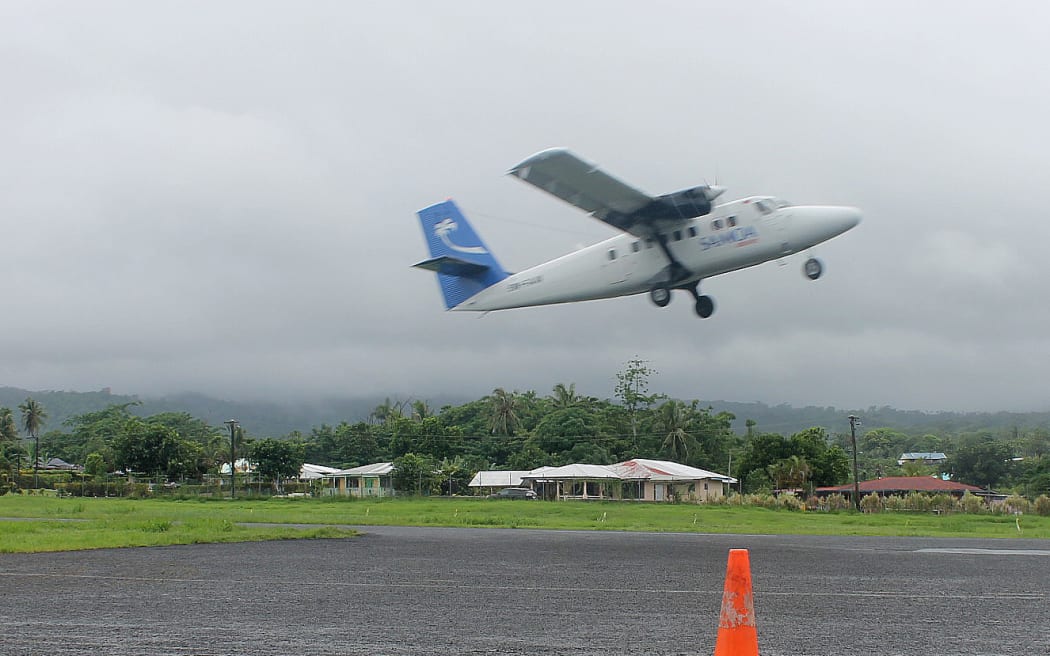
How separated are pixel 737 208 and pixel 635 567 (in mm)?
10930

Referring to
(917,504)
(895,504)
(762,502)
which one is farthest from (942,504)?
(762,502)

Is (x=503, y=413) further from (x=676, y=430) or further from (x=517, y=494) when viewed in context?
(x=517, y=494)

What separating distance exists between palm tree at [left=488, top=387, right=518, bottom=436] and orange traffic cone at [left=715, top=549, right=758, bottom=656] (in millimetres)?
112306

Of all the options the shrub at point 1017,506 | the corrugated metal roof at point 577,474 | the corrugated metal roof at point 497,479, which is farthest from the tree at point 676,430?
the shrub at point 1017,506

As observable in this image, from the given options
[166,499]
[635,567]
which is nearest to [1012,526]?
[635,567]

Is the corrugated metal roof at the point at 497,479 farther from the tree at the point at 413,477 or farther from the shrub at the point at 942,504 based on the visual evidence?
the shrub at the point at 942,504

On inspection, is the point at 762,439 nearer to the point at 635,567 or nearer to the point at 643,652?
the point at 635,567

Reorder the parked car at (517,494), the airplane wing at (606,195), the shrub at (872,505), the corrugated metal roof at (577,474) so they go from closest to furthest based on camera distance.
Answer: the airplane wing at (606,195) < the shrub at (872,505) < the corrugated metal roof at (577,474) < the parked car at (517,494)

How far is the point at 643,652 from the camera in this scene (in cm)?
754

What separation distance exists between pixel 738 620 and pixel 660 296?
19.5m

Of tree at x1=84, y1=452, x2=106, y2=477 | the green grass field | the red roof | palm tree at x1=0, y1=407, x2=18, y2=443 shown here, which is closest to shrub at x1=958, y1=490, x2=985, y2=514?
the green grass field

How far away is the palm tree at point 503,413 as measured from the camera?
119062mm

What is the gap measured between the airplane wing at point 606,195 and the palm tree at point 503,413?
309ft

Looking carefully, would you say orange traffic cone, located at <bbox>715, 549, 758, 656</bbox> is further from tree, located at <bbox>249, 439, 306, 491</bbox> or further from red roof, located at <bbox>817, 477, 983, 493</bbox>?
red roof, located at <bbox>817, 477, 983, 493</bbox>
